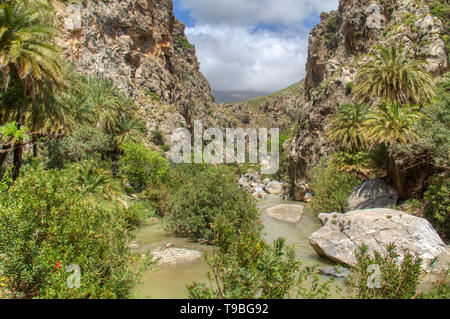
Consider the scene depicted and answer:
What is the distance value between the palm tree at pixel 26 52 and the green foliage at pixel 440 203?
61.4 ft

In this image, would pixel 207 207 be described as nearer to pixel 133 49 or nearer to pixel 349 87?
pixel 349 87

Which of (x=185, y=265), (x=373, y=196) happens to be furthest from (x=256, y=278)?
(x=373, y=196)

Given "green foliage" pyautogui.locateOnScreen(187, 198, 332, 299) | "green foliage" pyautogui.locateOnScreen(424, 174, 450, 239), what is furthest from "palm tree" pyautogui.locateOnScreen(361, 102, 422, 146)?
"green foliage" pyautogui.locateOnScreen(187, 198, 332, 299)

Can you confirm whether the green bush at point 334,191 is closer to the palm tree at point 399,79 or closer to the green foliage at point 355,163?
the green foliage at point 355,163

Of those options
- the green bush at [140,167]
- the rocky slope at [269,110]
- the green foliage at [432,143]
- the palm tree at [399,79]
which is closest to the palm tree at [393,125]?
the green foliage at [432,143]

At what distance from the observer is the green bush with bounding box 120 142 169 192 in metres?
28.9

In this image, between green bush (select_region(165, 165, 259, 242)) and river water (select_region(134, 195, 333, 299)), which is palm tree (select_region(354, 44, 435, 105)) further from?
green bush (select_region(165, 165, 259, 242))

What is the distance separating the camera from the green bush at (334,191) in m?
21.7

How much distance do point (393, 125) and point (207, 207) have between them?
39.0 feet

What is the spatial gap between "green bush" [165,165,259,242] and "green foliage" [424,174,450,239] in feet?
26.6

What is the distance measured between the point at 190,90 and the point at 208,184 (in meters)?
81.4

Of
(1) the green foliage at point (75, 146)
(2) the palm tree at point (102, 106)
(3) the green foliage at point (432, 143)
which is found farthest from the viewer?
(2) the palm tree at point (102, 106)

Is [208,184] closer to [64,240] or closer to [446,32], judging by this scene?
[64,240]

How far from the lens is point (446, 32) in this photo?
35.0 metres
